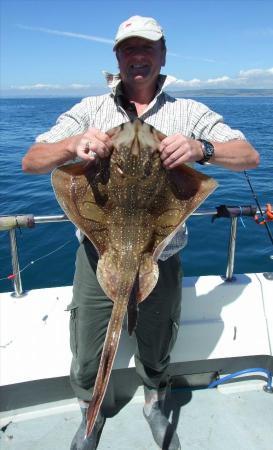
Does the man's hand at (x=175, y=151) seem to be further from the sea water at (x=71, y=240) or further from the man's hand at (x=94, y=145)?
the sea water at (x=71, y=240)

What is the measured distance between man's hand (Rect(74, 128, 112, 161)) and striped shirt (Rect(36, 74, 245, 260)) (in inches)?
31.3

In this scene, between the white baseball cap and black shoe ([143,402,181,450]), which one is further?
black shoe ([143,402,181,450])

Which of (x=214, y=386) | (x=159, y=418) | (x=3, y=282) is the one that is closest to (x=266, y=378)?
(x=214, y=386)

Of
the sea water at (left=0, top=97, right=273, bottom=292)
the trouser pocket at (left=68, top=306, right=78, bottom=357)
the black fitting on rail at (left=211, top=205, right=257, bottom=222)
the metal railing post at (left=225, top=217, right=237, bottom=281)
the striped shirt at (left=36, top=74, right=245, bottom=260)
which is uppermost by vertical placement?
the striped shirt at (left=36, top=74, right=245, bottom=260)

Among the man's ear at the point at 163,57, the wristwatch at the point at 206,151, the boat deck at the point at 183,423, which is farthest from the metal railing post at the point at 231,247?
the man's ear at the point at 163,57

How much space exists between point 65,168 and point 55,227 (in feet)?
26.0

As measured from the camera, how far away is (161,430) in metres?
3.41

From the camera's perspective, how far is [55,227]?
32.8ft

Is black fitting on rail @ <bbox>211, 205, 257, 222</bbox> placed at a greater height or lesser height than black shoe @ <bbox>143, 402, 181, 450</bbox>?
greater

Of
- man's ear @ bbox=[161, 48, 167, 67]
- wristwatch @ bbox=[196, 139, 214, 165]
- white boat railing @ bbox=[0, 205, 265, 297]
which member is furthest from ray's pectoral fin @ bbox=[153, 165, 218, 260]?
white boat railing @ bbox=[0, 205, 265, 297]

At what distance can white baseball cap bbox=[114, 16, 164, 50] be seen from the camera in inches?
107

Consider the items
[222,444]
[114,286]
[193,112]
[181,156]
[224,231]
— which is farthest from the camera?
[224,231]

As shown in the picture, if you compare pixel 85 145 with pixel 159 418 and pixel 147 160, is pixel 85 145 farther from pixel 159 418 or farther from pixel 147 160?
pixel 159 418

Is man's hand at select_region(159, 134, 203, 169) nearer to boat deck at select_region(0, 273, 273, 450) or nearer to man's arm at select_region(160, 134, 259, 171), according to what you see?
man's arm at select_region(160, 134, 259, 171)
